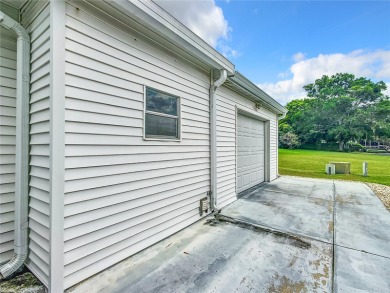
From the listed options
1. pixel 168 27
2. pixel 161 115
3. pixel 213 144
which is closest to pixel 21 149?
pixel 161 115

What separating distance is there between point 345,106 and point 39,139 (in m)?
44.3

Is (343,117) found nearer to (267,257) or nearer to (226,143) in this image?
(226,143)

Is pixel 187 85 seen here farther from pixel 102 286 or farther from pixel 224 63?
pixel 102 286

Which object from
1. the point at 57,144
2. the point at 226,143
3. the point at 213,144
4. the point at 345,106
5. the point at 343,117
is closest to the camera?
the point at 57,144

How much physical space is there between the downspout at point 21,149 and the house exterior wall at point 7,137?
212 millimetres

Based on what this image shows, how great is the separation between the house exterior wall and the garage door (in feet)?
16.0

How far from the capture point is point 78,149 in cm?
207

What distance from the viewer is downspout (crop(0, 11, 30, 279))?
2.19 meters

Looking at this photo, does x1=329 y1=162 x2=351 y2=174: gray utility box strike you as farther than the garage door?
Yes

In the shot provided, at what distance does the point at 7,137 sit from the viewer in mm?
2330

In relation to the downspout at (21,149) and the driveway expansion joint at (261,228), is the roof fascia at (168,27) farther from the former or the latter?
the driveway expansion joint at (261,228)

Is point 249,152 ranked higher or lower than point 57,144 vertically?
lower

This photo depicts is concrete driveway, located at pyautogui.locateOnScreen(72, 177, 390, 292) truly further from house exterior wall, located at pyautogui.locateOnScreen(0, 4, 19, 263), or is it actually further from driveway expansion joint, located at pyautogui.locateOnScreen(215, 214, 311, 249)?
house exterior wall, located at pyautogui.locateOnScreen(0, 4, 19, 263)

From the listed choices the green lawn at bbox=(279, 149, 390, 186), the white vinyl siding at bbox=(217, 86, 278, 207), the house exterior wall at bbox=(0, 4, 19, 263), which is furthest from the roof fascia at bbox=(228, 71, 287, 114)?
the green lawn at bbox=(279, 149, 390, 186)
